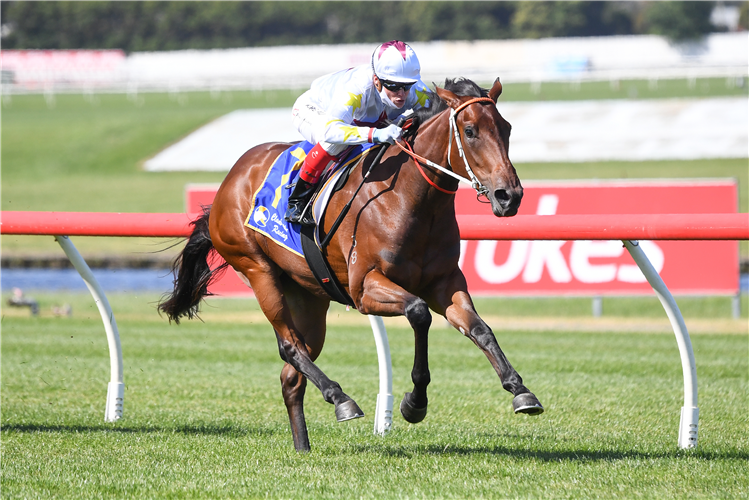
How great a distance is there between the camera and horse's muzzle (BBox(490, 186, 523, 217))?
3.71 m

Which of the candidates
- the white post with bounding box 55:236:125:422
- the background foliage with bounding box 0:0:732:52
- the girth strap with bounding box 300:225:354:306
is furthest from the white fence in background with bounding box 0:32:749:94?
the girth strap with bounding box 300:225:354:306

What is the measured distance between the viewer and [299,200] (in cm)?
467

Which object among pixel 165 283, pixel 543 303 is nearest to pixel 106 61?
pixel 165 283

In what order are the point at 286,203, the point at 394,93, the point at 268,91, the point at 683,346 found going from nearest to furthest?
the point at 394,93
the point at 683,346
the point at 286,203
the point at 268,91

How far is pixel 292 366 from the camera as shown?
486 centimetres

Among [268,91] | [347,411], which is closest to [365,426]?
[347,411]

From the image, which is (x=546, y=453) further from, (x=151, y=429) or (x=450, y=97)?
(x=151, y=429)

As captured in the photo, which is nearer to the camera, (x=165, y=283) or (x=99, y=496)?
(x=99, y=496)

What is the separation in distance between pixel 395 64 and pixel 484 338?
1.26 metres

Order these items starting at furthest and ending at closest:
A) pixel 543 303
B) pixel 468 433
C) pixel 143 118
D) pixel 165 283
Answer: pixel 143 118, pixel 165 283, pixel 543 303, pixel 468 433

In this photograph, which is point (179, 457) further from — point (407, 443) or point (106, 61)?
point (106, 61)

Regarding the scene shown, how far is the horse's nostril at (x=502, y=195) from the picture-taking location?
3728 millimetres

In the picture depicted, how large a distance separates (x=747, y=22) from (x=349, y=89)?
6212 centimetres

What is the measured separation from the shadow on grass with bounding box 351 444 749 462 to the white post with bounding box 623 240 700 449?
96mm
